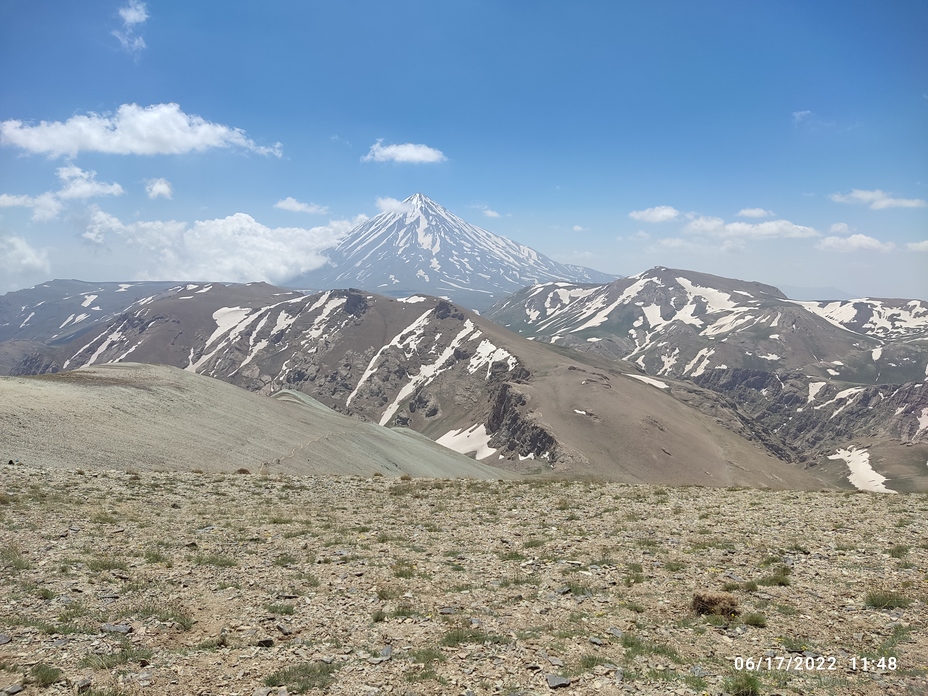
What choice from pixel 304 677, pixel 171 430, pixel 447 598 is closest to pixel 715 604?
pixel 447 598

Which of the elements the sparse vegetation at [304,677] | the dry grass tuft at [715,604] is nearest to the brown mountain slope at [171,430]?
the sparse vegetation at [304,677]

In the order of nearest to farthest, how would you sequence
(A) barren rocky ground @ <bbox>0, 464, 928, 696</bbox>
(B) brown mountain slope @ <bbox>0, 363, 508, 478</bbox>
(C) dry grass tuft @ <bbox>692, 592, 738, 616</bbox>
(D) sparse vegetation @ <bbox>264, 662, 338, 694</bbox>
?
1. (D) sparse vegetation @ <bbox>264, 662, 338, 694</bbox>
2. (A) barren rocky ground @ <bbox>0, 464, 928, 696</bbox>
3. (C) dry grass tuft @ <bbox>692, 592, 738, 616</bbox>
4. (B) brown mountain slope @ <bbox>0, 363, 508, 478</bbox>

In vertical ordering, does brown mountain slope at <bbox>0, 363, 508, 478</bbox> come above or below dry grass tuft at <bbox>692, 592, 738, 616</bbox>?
below

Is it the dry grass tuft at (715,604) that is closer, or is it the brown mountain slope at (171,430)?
the dry grass tuft at (715,604)

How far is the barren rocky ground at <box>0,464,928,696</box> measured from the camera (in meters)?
10.5

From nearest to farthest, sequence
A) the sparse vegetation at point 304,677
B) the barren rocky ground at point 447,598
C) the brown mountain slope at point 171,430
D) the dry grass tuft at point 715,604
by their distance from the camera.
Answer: the sparse vegetation at point 304,677 < the barren rocky ground at point 447,598 < the dry grass tuft at point 715,604 < the brown mountain slope at point 171,430

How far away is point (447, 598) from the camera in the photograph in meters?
14.5

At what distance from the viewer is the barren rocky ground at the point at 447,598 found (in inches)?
412

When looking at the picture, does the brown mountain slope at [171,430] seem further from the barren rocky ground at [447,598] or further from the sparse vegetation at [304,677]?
the sparse vegetation at [304,677]

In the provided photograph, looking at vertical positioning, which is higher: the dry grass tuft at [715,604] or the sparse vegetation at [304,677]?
the dry grass tuft at [715,604]

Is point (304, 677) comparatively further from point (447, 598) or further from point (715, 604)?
point (715, 604)

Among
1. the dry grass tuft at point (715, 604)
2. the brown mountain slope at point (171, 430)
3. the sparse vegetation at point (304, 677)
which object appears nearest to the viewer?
the sparse vegetation at point (304, 677)

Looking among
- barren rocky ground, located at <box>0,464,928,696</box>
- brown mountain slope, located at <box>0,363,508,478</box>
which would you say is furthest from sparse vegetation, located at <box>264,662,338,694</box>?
brown mountain slope, located at <box>0,363,508,478</box>

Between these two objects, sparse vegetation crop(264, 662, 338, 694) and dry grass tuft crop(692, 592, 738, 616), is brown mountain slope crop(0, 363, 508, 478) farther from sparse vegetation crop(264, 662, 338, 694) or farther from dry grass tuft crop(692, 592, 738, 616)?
dry grass tuft crop(692, 592, 738, 616)
